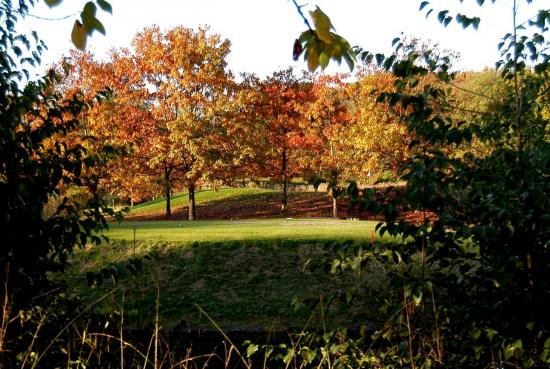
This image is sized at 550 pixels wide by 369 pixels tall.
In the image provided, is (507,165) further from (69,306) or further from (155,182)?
(155,182)

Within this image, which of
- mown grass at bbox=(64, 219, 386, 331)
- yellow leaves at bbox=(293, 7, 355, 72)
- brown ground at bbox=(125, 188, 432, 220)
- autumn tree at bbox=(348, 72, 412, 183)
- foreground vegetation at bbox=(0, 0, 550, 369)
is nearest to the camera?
yellow leaves at bbox=(293, 7, 355, 72)

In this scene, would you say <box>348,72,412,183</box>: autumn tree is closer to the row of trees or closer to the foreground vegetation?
the row of trees

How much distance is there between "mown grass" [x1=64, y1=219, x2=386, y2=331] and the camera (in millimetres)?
13383

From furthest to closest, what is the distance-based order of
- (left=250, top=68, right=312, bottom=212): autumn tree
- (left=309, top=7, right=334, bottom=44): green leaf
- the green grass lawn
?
the green grass lawn → (left=250, top=68, right=312, bottom=212): autumn tree → (left=309, top=7, right=334, bottom=44): green leaf

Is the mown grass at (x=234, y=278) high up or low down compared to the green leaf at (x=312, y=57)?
down

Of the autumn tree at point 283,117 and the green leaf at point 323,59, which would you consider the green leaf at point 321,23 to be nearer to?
the green leaf at point 323,59

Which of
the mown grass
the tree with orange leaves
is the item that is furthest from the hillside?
the mown grass

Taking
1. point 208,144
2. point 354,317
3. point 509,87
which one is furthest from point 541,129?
point 208,144

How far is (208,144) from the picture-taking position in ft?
90.7

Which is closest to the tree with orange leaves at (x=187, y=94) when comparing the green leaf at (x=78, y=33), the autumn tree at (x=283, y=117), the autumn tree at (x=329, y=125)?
the autumn tree at (x=283, y=117)

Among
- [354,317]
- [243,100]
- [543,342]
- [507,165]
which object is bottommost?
[354,317]

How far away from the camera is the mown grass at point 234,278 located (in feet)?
43.9

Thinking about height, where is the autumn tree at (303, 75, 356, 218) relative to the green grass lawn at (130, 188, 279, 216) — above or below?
above

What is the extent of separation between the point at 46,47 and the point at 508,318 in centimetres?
432
